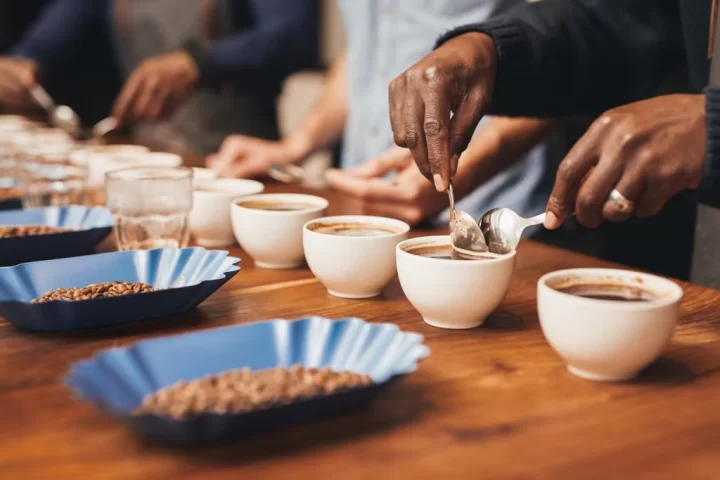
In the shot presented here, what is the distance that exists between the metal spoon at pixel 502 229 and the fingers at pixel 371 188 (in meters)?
0.41

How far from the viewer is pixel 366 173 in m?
1.75

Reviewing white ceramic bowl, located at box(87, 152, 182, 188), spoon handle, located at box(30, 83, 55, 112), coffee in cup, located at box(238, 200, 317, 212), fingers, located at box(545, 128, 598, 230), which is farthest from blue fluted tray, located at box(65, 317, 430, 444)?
spoon handle, located at box(30, 83, 55, 112)

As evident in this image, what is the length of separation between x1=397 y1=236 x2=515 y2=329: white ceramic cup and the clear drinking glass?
0.99 metres

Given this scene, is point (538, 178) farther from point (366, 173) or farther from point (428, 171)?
point (428, 171)

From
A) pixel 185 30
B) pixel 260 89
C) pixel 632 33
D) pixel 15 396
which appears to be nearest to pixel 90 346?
pixel 15 396

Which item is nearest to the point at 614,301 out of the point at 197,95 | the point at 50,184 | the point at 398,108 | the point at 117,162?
the point at 398,108

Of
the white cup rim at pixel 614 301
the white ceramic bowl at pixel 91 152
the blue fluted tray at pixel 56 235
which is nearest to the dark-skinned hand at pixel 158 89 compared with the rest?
the white ceramic bowl at pixel 91 152

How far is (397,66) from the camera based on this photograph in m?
2.31

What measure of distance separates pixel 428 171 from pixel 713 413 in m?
0.57

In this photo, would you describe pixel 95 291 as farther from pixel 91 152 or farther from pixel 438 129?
pixel 91 152

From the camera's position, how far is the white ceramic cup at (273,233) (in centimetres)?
127

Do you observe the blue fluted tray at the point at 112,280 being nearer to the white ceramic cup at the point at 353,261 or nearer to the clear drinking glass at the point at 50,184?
the white ceramic cup at the point at 353,261

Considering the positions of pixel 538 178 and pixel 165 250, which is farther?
pixel 538 178

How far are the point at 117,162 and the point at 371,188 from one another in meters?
0.69
